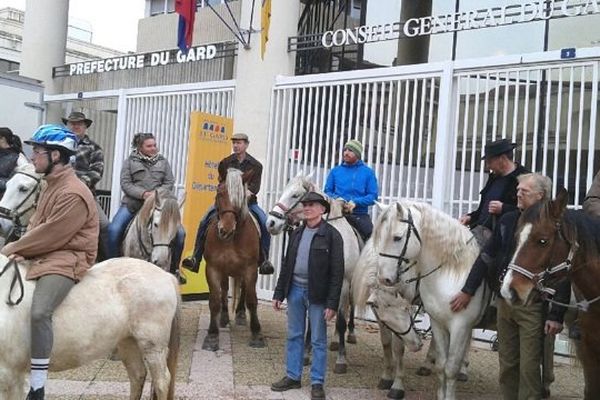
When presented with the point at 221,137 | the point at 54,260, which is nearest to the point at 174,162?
the point at 221,137

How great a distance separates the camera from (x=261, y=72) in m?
10.8

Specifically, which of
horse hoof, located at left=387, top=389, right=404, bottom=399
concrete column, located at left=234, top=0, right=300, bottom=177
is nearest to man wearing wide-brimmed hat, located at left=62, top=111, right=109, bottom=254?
horse hoof, located at left=387, top=389, right=404, bottom=399

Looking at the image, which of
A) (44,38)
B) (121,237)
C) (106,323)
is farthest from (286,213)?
(44,38)

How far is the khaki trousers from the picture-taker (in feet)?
15.0

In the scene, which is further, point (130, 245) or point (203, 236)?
point (203, 236)

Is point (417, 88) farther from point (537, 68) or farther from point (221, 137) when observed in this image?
point (221, 137)

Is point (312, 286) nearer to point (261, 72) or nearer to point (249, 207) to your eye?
point (249, 207)

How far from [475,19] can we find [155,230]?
5668mm

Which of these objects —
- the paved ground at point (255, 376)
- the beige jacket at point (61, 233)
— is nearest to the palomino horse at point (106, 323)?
the beige jacket at point (61, 233)

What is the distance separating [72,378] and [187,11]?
7482 mm

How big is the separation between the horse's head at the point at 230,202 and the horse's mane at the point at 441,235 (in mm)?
2068

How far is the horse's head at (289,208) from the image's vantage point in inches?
259

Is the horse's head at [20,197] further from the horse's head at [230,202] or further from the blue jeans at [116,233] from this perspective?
the horse's head at [230,202]

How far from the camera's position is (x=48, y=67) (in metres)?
15.2
